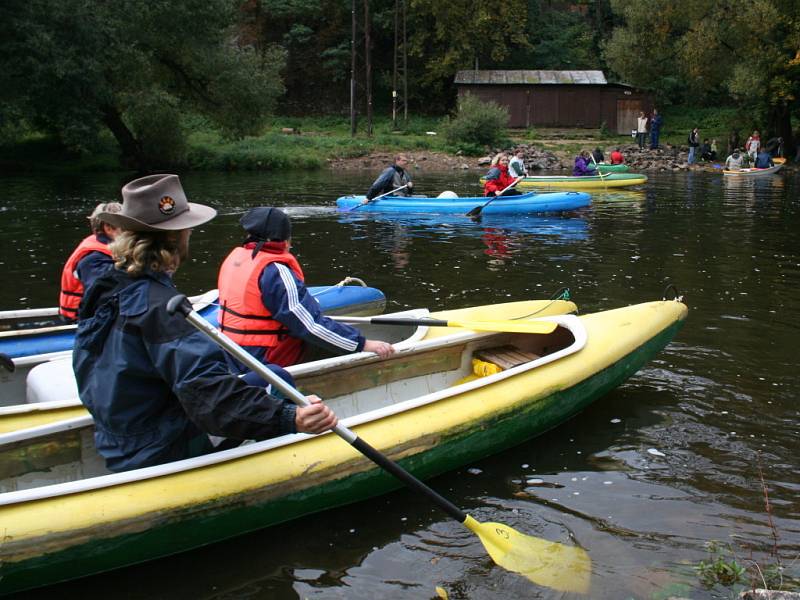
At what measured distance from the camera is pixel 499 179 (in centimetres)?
1661

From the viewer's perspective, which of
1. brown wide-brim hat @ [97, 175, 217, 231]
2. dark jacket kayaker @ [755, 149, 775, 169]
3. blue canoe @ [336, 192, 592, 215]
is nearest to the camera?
brown wide-brim hat @ [97, 175, 217, 231]

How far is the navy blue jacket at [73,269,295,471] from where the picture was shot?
125 inches

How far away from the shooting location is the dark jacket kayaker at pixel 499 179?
16516 mm


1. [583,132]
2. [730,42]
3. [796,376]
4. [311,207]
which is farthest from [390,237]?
[583,132]

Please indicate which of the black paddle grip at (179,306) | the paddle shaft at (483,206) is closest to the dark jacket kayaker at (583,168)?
the paddle shaft at (483,206)

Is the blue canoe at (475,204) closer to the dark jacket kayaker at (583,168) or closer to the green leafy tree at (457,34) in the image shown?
the dark jacket kayaker at (583,168)

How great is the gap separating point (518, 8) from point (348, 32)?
8696mm

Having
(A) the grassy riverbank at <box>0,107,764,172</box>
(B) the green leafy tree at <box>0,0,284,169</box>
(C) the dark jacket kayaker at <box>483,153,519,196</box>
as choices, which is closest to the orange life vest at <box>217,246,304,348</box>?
(C) the dark jacket kayaker at <box>483,153,519,196</box>

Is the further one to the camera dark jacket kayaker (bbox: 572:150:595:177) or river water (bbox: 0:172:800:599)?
dark jacket kayaker (bbox: 572:150:595:177)

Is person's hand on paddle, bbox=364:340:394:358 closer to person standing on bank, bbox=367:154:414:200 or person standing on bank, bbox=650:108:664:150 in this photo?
person standing on bank, bbox=367:154:414:200

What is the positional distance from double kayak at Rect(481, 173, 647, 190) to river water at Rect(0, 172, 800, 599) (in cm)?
666

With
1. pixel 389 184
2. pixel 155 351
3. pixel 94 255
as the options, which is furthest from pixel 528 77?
pixel 155 351

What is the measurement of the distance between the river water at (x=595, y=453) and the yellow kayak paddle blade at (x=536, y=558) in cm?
7

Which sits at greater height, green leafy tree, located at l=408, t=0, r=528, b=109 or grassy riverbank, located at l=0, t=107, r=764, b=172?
green leafy tree, located at l=408, t=0, r=528, b=109
